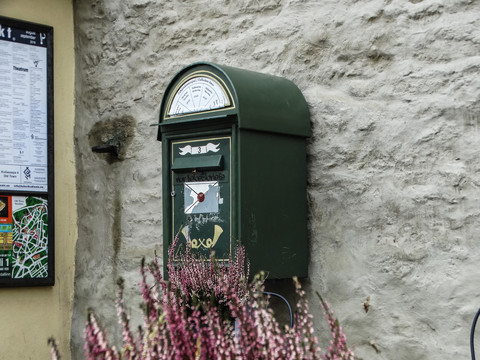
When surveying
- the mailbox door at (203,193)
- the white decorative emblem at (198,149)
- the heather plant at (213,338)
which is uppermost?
the white decorative emblem at (198,149)

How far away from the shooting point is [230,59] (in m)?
4.64

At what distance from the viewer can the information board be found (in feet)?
17.3

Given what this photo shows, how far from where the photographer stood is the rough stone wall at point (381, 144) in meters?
3.54

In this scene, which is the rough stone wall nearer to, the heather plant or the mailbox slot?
the mailbox slot

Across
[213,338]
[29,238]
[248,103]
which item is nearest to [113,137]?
[29,238]

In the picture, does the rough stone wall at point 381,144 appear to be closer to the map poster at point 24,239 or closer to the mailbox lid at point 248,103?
the mailbox lid at point 248,103

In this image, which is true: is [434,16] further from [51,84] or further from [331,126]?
[51,84]

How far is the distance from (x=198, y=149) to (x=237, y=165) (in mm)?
294

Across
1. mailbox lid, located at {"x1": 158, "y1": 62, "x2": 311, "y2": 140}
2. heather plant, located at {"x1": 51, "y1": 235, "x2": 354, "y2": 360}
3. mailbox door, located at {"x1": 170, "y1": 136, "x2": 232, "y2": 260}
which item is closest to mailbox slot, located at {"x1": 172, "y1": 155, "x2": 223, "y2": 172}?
mailbox door, located at {"x1": 170, "y1": 136, "x2": 232, "y2": 260}

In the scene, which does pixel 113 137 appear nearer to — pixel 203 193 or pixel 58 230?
pixel 58 230

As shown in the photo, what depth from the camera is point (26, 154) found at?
17.6 feet

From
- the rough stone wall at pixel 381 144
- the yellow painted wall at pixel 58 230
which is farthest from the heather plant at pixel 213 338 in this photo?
the yellow painted wall at pixel 58 230

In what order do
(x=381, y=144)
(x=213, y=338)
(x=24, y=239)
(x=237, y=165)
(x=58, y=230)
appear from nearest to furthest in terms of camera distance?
(x=213, y=338) < (x=237, y=165) < (x=381, y=144) < (x=24, y=239) < (x=58, y=230)

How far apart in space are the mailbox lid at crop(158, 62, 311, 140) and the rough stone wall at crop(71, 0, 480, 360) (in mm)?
143
